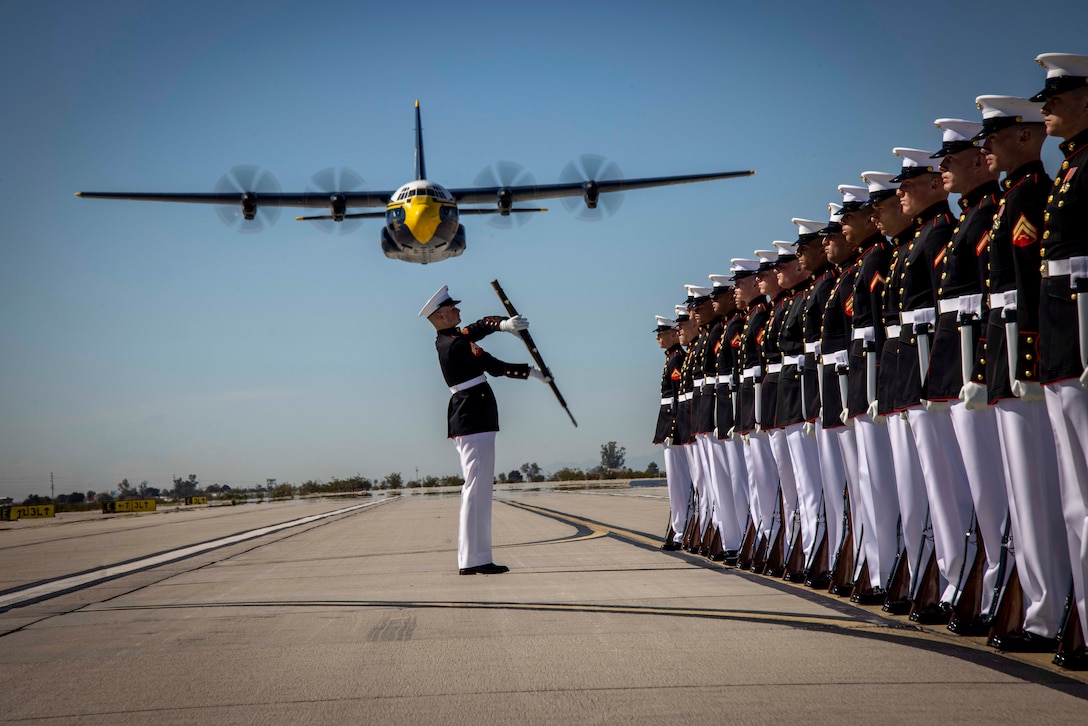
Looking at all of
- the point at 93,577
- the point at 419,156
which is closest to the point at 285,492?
the point at 419,156

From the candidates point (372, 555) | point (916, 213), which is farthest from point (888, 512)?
point (372, 555)

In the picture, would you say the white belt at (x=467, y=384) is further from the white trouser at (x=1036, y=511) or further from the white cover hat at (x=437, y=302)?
the white trouser at (x=1036, y=511)

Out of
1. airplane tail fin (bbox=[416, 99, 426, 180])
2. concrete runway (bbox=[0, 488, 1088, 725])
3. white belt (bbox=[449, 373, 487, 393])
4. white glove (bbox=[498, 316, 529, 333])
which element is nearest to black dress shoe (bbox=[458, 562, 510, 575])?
concrete runway (bbox=[0, 488, 1088, 725])

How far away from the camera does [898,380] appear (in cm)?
462

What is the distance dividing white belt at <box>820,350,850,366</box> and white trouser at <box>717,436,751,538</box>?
1.90 metres

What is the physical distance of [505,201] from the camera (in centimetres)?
3475

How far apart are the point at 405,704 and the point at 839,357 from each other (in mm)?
3639

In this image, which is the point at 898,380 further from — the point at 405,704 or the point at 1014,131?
the point at 405,704

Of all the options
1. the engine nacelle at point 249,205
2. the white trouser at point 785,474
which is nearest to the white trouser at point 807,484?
the white trouser at point 785,474

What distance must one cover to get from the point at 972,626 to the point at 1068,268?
1.61 meters

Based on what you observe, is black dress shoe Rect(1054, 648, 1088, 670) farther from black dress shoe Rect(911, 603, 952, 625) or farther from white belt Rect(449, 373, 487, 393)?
white belt Rect(449, 373, 487, 393)

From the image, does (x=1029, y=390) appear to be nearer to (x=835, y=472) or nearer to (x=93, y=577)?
(x=835, y=472)

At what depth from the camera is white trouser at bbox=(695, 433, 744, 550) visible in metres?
7.45

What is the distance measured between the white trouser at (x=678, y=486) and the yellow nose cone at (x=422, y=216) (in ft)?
70.1
